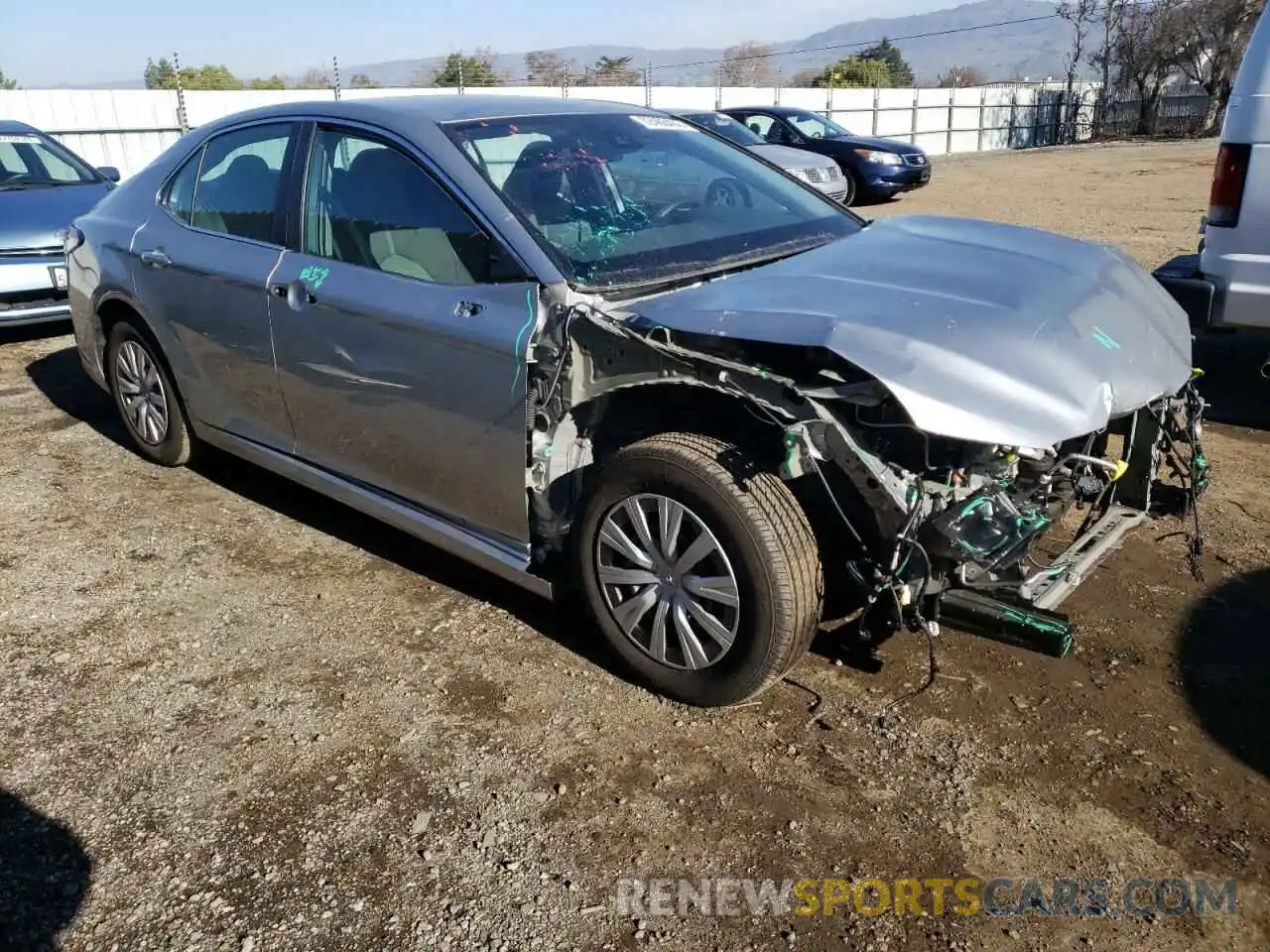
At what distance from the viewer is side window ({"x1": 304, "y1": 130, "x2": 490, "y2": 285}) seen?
3.29 meters

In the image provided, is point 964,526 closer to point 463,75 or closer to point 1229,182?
point 1229,182

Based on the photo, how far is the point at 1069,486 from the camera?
3.06m

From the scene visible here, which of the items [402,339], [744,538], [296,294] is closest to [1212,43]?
[296,294]

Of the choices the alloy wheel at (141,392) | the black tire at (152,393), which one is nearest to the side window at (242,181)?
the black tire at (152,393)

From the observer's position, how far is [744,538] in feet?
9.09

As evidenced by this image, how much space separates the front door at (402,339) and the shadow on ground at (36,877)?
149 centimetres

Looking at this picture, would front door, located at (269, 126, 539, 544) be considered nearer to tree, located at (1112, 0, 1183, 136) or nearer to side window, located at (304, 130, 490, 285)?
side window, located at (304, 130, 490, 285)

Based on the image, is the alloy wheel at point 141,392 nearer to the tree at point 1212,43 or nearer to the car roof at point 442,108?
the car roof at point 442,108

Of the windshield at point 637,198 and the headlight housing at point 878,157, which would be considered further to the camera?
the headlight housing at point 878,157

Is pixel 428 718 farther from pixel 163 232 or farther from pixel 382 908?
pixel 163 232

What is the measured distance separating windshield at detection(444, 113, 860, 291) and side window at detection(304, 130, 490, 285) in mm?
189

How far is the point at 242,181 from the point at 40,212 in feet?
15.8

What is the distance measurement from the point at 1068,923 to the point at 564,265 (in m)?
2.20

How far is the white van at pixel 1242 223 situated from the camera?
5.04 m
